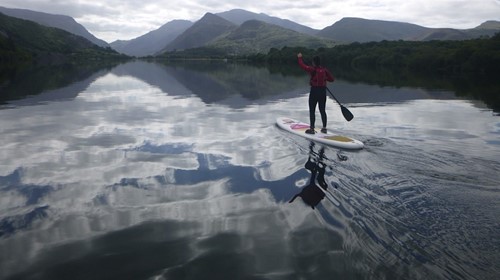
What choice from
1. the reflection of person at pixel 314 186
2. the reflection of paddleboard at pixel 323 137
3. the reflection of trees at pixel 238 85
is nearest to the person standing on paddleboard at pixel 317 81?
the reflection of paddleboard at pixel 323 137

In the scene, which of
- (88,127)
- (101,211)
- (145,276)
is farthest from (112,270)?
(88,127)

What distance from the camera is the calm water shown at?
20.0 feet

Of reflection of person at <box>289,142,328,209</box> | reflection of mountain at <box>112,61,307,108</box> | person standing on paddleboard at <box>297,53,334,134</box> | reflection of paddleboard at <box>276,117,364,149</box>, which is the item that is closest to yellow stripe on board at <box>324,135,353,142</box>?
reflection of paddleboard at <box>276,117,364,149</box>

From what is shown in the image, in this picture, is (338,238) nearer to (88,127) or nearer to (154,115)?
(88,127)

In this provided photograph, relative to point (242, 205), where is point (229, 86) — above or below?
above

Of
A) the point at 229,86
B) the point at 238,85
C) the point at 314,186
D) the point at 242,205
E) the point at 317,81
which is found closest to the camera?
the point at 242,205

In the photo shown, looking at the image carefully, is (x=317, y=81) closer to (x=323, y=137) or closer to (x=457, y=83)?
(x=323, y=137)

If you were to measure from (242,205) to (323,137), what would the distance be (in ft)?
24.1

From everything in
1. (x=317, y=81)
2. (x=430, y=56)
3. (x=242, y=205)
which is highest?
(x=430, y=56)

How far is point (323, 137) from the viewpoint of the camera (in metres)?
15.1

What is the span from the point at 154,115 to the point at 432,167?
49.2 ft

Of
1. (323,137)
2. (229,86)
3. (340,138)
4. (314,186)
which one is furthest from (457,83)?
(314,186)

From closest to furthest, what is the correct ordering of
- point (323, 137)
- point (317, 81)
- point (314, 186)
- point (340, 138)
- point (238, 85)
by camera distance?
1. point (314, 186)
2. point (340, 138)
3. point (323, 137)
4. point (317, 81)
5. point (238, 85)

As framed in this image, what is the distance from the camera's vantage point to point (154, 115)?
2136 cm
